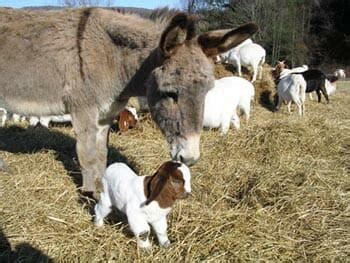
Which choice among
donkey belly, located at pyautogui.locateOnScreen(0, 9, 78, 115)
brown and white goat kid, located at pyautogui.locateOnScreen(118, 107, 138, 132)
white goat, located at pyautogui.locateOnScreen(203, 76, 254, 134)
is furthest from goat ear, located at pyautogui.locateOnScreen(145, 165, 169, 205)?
brown and white goat kid, located at pyautogui.locateOnScreen(118, 107, 138, 132)

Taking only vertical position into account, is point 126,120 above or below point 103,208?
below

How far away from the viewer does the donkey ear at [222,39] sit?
153 inches

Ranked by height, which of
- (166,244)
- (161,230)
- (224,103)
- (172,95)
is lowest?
(224,103)

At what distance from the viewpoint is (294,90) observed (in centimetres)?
1319

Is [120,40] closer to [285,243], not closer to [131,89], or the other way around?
[131,89]

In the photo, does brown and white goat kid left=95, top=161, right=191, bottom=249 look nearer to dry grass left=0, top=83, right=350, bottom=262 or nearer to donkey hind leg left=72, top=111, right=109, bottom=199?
dry grass left=0, top=83, right=350, bottom=262

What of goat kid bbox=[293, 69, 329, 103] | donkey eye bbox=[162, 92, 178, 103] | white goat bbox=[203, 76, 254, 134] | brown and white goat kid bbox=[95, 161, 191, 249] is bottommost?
goat kid bbox=[293, 69, 329, 103]

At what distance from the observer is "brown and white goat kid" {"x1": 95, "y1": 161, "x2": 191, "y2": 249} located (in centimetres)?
319

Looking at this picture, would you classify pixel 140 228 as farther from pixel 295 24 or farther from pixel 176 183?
pixel 295 24

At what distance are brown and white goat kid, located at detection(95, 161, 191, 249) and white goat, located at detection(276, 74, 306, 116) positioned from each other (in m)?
10.2

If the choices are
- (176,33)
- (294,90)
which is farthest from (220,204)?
(294,90)

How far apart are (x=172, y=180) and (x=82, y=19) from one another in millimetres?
2264

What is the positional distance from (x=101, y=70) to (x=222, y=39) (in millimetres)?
1266

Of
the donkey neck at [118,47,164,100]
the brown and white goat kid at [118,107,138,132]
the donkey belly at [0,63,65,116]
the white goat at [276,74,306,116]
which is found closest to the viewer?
the donkey neck at [118,47,164,100]
